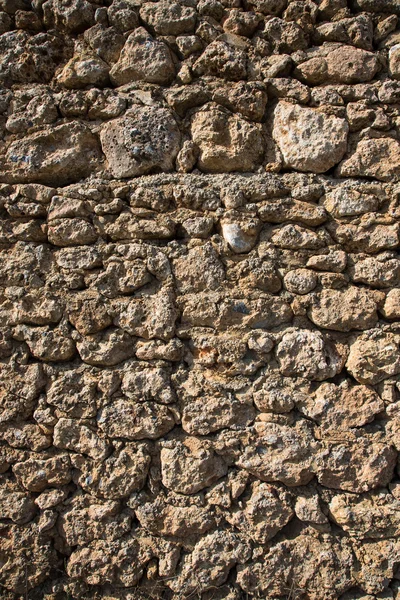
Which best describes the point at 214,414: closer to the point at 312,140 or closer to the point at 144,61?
the point at 312,140

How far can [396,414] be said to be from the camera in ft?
6.12

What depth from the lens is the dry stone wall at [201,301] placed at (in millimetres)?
1848

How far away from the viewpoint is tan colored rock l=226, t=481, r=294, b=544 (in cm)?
182

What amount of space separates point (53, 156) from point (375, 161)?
1562mm

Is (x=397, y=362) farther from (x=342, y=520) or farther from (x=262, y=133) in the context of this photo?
(x=262, y=133)

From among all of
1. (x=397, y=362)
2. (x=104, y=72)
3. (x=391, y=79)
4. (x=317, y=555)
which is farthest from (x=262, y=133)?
(x=317, y=555)

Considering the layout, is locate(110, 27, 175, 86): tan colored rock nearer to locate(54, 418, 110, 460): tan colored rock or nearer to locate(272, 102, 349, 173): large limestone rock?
locate(272, 102, 349, 173): large limestone rock

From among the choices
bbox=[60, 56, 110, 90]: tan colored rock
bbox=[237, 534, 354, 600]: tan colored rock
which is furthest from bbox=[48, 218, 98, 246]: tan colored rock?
bbox=[237, 534, 354, 600]: tan colored rock

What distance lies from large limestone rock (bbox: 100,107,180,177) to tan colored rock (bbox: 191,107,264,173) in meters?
0.14

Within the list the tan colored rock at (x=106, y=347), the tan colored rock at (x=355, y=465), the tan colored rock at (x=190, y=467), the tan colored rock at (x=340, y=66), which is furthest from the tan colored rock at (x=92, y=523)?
the tan colored rock at (x=340, y=66)

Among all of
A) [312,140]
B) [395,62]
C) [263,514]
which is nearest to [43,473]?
[263,514]

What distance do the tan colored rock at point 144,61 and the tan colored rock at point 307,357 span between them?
4.73ft

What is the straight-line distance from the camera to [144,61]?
2.13 m

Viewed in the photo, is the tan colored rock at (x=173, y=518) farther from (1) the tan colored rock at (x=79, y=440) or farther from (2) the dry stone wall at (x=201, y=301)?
(1) the tan colored rock at (x=79, y=440)
